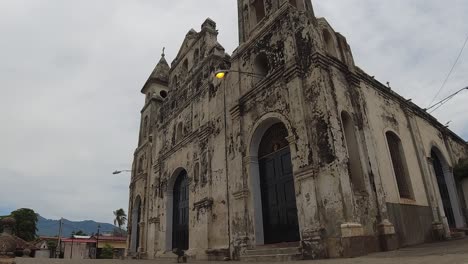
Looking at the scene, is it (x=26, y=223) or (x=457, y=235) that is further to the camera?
(x=26, y=223)

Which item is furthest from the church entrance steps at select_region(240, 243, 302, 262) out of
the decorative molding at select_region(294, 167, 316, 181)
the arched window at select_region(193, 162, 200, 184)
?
the arched window at select_region(193, 162, 200, 184)

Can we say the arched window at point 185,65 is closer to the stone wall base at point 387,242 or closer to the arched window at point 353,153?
the arched window at point 353,153

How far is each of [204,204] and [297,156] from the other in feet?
16.1

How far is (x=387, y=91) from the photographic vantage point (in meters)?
11.0

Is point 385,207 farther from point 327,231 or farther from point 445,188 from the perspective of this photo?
point 445,188

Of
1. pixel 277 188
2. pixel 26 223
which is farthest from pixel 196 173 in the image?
pixel 26 223

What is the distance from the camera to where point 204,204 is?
38.6ft

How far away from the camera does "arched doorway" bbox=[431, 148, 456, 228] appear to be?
12620 mm

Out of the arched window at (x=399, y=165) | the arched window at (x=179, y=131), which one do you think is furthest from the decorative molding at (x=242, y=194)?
the arched window at (x=179, y=131)

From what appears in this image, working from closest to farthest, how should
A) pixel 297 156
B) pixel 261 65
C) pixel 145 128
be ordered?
1. pixel 297 156
2. pixel 261 65
3. pixel 145 128

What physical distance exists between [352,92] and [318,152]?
2510 millimetres

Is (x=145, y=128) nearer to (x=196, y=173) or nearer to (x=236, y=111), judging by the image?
(x=196, y=173)

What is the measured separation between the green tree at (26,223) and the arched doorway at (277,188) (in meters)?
37.7

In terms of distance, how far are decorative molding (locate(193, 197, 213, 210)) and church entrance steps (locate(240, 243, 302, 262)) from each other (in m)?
2.65
